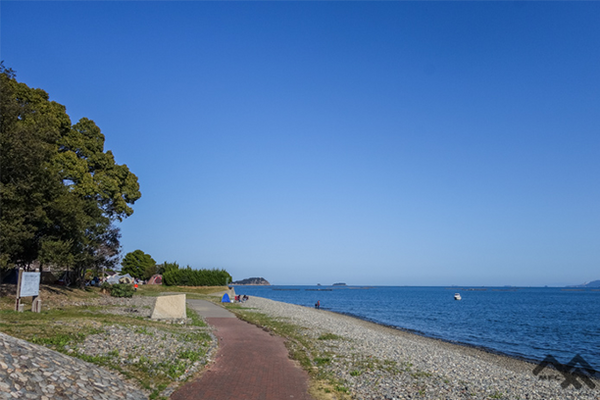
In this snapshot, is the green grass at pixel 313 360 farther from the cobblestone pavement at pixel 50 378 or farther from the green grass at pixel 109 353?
the cobblestone pavement at pixel 50 378

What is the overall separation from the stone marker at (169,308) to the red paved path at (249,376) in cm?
563

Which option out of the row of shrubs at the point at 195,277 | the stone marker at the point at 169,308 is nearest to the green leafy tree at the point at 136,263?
the row of shrubs at the point at 195,277

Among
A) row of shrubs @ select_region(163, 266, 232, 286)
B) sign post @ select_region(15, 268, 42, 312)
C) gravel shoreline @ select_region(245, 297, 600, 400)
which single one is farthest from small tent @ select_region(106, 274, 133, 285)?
gravel shoreline @ select_region(245, 297, 600, 400)

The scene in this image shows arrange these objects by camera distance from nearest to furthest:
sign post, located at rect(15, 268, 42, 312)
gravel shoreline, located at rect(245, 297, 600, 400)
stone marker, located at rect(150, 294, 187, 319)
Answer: gravel shoreline, located at rect(245, 297, 600, 400) → sign post, located at rect(15, 268, 42, 312) → stone marker, located at rect(150, 294, 187, 319)

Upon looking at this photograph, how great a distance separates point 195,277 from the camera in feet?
245

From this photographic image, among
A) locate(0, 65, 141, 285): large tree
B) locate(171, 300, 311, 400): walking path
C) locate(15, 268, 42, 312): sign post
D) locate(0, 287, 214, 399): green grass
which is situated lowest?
locate(171, 300, 311, 400): walking path

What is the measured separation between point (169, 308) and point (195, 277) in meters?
53.5

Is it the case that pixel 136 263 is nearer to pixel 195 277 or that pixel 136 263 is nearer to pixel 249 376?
pixel 195 277

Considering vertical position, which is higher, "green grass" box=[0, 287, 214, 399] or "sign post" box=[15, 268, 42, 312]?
"sign post" box=[15, 268, 42, 312]

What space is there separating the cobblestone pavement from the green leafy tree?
94749mm

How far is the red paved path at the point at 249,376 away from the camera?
10.1 m

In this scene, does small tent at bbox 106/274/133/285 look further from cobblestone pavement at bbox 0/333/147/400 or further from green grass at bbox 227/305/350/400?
cobblestone pavement at bbox 0/333/147/400

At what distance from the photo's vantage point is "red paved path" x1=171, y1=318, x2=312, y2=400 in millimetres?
10133

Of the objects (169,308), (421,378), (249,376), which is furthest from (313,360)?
(169,308)
